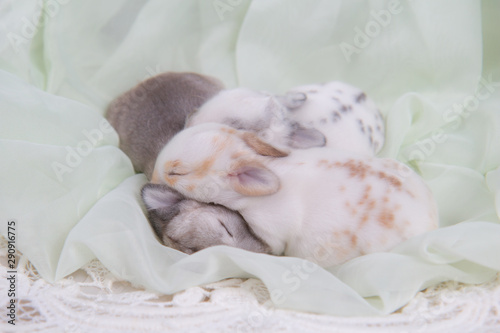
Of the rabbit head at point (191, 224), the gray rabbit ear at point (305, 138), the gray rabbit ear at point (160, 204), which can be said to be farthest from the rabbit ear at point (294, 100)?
the gray rabbit ear at point (160, 204)

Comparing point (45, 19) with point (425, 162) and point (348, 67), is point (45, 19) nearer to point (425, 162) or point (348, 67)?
point (348, 67)

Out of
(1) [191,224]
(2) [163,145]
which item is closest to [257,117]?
(2) [163,145]

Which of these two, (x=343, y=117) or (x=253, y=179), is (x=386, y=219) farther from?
(x=343, y=117)

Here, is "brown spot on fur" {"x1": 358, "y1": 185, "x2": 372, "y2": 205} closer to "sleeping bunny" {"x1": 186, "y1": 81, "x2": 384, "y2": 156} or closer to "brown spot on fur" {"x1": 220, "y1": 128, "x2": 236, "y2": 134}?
"sleeping bunny" {"x1": 186, "y1": 81, "x2": 384, "y2": 156}

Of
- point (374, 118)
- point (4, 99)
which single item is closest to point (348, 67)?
point (374, 118)

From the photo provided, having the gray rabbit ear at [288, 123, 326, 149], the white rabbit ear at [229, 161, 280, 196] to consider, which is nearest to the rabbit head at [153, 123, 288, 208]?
the white rabbit ear at [229, 161, 280, 196]
